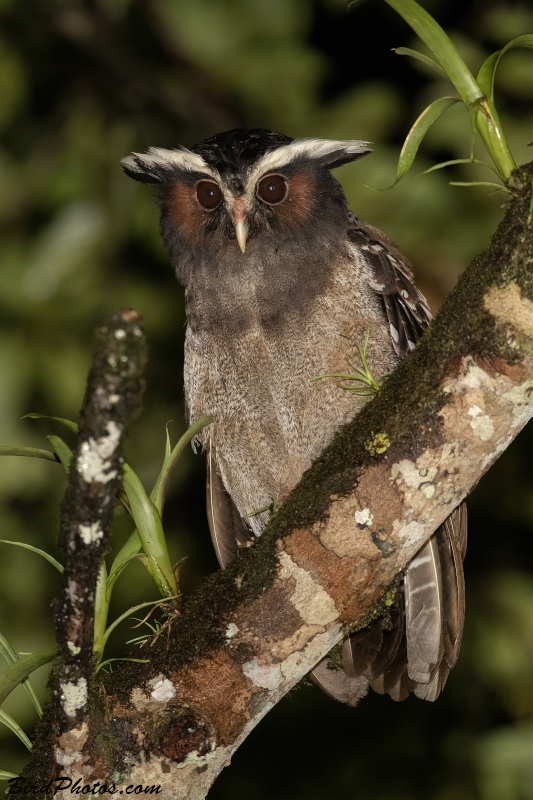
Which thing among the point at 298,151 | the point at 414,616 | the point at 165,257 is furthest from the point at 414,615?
the point at 165,257

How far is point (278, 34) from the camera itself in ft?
14.3

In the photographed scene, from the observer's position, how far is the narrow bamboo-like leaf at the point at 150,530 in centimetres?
237

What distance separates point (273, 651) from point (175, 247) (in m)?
2.03

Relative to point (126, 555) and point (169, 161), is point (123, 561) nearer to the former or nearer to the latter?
point (126, 555)

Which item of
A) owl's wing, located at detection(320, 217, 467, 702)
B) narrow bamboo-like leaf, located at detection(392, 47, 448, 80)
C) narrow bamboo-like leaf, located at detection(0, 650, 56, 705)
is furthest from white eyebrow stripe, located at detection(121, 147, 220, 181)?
narrow bamboo-like leaf, located at detection(0, 650, 56, 705)

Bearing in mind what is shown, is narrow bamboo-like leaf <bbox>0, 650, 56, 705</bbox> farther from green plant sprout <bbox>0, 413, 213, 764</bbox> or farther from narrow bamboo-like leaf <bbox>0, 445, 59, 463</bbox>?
narrow bamboo-like leaf <bbox>0, 445, 59, 463</bbox>

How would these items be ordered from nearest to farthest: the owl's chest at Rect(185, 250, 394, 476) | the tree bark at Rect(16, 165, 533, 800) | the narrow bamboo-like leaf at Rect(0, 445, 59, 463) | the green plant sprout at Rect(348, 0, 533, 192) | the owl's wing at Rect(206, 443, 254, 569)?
the tree bark at Rect(16, 165, 533, 800) → the green plant sprout at Rect(348, 0, 533, 192) → the narrow bamboo-like leaf at Rect(0, 445, 59, 463) → the owl's chest at Rect(185, 250, 394, 476) → the owl's wing at Rect(206, 443, 254, 569)

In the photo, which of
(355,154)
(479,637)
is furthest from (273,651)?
(479,637)

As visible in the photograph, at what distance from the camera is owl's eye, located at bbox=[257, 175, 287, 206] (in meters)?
3.39

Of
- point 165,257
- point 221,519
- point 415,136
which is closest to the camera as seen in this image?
point 415,136

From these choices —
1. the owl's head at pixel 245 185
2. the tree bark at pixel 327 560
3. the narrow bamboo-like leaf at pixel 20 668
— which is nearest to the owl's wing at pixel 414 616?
the owl's head at pixel 245 185

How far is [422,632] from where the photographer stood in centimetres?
320

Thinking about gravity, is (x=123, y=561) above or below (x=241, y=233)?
below

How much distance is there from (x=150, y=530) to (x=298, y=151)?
1.82 m
